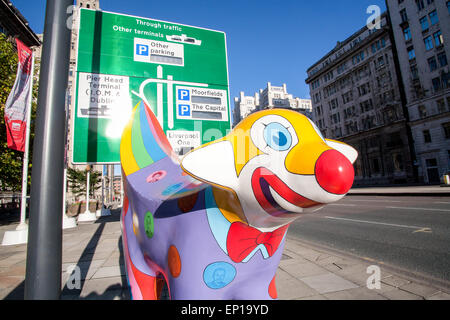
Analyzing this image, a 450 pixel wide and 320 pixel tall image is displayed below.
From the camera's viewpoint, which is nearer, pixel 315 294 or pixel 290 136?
pixel 290 136

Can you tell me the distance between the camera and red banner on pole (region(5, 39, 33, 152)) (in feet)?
25.1

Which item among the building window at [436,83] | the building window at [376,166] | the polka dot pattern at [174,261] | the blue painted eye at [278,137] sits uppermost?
the building window at [436,83]

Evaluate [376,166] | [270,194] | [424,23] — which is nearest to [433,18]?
[424,23]

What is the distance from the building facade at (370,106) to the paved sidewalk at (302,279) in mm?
32861

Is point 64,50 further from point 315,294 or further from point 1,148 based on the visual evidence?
point 1,148

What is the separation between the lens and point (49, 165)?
1300 mm

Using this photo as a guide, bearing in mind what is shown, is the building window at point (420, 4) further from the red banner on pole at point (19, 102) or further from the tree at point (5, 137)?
the tree at point (5, 137)

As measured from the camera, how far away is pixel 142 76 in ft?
13.5

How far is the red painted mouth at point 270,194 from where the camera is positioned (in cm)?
121

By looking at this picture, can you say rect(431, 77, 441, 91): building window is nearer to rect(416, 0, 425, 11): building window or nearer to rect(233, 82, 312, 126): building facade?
rect(416, 0, 425, 11): building window

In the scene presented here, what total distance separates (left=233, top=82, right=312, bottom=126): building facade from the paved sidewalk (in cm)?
7190

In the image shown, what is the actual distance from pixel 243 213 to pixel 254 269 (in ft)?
1.55

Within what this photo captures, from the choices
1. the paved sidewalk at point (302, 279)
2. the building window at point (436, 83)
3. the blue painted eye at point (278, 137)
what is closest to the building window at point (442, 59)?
the building window at point (436, 83)

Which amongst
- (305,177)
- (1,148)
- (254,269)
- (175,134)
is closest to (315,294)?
(254,269)
